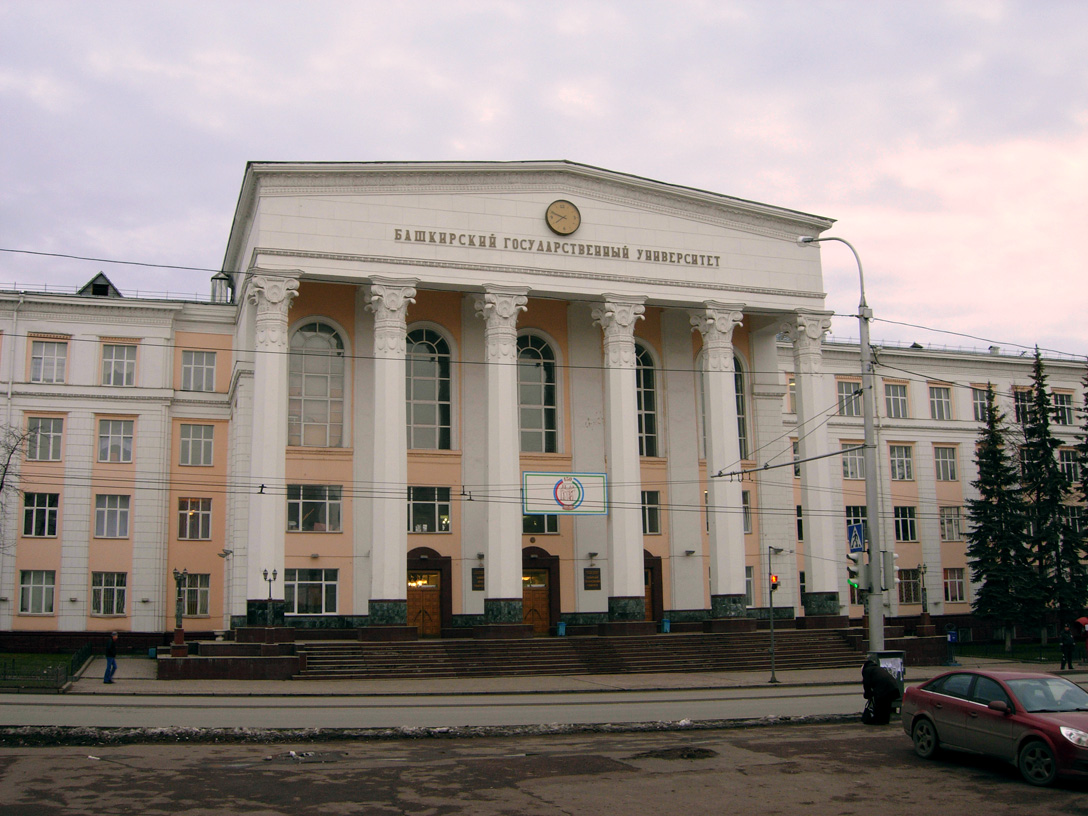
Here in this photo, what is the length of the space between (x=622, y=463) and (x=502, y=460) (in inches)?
168

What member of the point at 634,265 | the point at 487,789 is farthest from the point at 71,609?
the point at 487,789

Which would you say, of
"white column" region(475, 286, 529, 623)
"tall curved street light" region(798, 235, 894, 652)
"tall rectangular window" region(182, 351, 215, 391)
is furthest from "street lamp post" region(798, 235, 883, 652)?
"tall rectangular window" region(182, 351, 215, 391)

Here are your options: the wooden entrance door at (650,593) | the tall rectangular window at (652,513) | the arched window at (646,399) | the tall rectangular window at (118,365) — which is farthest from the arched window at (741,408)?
the tall rectangular window at (118,365)

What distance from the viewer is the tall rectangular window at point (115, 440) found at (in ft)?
131

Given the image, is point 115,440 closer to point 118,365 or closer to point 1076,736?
point 118,365

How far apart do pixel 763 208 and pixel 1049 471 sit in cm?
1949

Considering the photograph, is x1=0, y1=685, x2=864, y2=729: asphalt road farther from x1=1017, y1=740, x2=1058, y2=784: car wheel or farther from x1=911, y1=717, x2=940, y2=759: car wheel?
x1=1017, y1=740, x2=1058, y2=784: car wheel

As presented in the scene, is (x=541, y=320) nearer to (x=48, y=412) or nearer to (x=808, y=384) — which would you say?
(x=808, y=384)

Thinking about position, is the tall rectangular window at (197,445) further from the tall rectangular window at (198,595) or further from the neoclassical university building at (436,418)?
the tall rectangular window at (198,595)

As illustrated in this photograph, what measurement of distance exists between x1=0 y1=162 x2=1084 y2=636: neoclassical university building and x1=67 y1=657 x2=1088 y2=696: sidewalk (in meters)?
3.85

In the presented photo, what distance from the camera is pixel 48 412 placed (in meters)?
39.4

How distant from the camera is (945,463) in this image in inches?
2036

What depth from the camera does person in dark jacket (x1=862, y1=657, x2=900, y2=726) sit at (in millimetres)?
16719

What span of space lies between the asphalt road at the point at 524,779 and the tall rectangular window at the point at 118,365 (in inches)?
1113
